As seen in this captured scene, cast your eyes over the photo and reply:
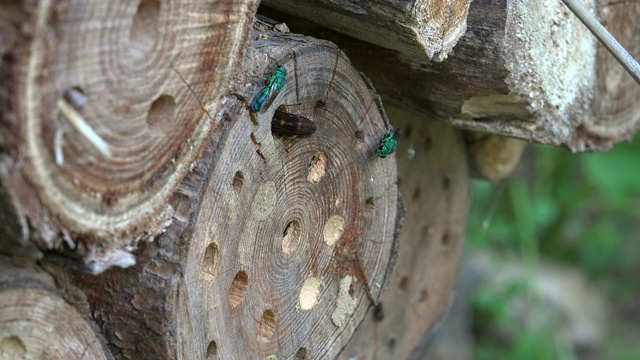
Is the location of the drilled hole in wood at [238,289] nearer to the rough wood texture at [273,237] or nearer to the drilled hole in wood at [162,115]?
the rough wood texture at [273,237]

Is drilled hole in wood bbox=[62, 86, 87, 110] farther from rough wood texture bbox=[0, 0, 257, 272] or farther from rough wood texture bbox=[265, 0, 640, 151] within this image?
rough wood texture bbox=[265, 0, 640, 151]

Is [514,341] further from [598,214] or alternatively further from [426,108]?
[426,108]

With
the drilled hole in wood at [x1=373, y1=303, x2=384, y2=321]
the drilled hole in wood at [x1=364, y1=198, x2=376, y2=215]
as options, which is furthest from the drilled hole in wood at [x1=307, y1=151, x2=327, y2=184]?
the drilled hole in wood at [x1=373, y1=303, x2=384, y2=321]

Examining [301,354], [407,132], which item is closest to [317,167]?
[301,354]

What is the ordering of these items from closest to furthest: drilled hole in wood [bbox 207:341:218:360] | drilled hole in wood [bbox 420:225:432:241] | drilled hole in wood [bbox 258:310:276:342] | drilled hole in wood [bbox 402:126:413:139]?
drilled hole in wood [bbox 207:341:218:360] < drilled hole in wood [bbox 258:310:276:342] < drilled hole in wood [bbox 402:126:413:139] < drilled hole in wood [bbox 420:225:432:241]

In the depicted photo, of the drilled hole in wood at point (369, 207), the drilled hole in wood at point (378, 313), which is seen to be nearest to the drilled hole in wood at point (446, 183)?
the drilled hole in wood at point (378, 313)

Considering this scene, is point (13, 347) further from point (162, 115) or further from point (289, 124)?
point (289, 124)
